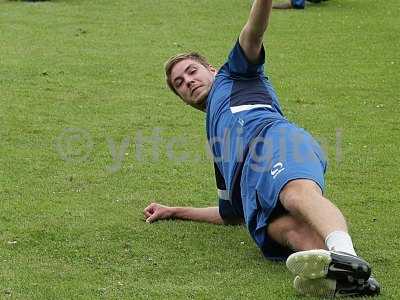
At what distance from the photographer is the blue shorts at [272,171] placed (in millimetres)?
4605

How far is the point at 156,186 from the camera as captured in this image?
20.3 feet

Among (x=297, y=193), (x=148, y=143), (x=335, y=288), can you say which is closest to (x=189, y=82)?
(x=297, y=193)

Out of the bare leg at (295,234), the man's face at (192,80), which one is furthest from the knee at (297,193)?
the man's face at (192,80)

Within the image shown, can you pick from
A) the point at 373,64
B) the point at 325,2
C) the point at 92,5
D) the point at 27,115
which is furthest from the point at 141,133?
the point at 325,2

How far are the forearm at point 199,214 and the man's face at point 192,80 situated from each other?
0.60 metres

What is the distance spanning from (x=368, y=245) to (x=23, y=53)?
20.8ft

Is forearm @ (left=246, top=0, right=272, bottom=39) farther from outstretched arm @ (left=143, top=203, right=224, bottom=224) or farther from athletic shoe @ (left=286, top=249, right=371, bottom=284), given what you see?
athletic shoe @ (left=286, top=249, right=371, bottom=284)

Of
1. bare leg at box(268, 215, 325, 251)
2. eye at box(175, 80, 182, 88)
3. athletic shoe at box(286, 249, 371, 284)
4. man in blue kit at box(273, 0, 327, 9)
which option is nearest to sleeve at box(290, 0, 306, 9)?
man in blue kit at box(273, 0, 327, 9)

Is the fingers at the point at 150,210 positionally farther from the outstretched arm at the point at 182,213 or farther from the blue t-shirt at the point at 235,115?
the blue t-shirt at the point at 235,115

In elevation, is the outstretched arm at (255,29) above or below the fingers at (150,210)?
above

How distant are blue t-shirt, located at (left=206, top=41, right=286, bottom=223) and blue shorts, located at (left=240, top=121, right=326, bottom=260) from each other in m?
0.09

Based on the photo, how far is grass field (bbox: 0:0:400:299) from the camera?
4633mm

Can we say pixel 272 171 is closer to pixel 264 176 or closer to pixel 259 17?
pixel 264 176

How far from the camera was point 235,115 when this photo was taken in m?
5.07
